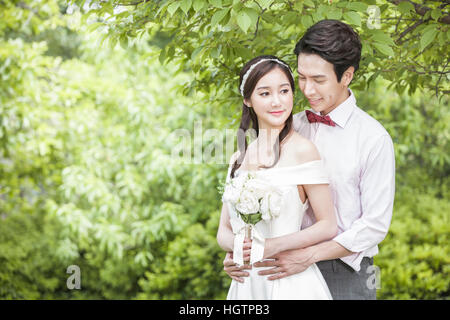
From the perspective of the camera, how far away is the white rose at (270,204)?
2.18 m

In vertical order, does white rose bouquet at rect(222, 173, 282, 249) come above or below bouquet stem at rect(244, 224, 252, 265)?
above

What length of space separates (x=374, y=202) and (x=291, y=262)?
47 cm

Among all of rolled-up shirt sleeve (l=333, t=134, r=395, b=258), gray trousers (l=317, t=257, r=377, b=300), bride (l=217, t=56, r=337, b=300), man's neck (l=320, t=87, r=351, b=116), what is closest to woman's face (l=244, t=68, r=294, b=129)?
bride (l=217, t=56, r=337, b=300)

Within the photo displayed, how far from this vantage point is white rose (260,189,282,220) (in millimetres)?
2180

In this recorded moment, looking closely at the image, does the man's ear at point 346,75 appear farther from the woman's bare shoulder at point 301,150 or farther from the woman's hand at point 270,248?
the woman's hand at point 270,248

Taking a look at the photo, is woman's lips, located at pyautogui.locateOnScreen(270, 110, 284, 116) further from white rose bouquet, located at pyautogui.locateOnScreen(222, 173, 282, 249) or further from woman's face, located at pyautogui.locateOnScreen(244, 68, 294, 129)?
white rose bouquet, located at pyautogui.locateOnScreen(222, 173, 282, 249)

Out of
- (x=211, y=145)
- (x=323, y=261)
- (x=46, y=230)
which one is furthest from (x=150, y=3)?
(x=46, y=230)

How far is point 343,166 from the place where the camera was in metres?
2.44

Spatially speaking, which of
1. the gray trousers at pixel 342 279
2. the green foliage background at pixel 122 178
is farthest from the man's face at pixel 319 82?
the green foliage background at pixel 122 178

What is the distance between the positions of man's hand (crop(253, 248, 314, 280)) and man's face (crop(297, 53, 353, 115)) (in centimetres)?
69

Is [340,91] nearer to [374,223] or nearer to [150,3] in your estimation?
[374,223]

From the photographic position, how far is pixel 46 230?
7320mm

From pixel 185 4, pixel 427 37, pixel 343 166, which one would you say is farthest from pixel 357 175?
pixel 185 4
